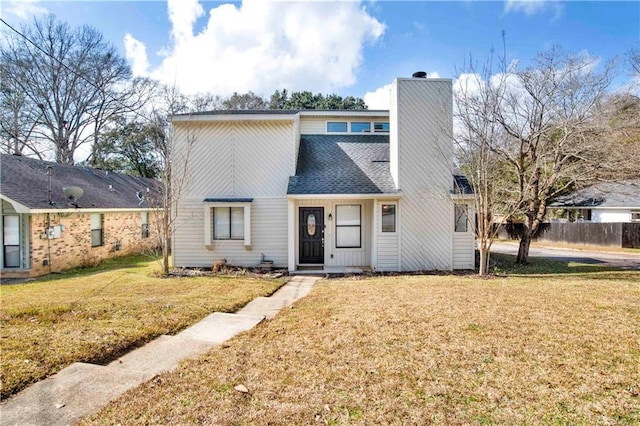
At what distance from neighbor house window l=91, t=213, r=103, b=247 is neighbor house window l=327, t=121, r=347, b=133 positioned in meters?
11.0

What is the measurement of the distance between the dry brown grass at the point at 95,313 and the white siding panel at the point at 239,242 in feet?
6.29

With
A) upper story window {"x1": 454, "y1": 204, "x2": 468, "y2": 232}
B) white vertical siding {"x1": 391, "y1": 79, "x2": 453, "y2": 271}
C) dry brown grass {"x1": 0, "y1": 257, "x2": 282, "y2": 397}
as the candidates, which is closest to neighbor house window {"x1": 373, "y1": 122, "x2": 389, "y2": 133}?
white vertical siding {"x1": 391, "y1": 79, "x2": 453, "y2": 271}

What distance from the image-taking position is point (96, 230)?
1518cm

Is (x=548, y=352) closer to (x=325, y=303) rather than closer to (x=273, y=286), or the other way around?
(x=325, y=303)

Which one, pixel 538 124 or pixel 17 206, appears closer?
pixel 17 206

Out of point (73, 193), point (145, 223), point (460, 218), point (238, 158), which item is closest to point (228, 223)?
point (238, 158)

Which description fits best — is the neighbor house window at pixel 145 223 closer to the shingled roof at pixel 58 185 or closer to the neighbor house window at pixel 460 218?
the shingled roof at pixel 58 185

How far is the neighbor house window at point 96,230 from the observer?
587 inches

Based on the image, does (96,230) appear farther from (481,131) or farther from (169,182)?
(481,131)

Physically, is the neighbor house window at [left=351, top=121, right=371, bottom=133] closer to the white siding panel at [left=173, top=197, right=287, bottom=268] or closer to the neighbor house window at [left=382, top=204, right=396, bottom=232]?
the neighbor house window at [left=382, top=204, right=396, bottom=232]

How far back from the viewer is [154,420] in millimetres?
2891

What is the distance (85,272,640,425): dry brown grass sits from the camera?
3.00m

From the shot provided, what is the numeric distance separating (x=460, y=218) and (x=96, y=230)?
15.1m

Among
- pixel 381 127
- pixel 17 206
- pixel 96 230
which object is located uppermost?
pixel 381 127
